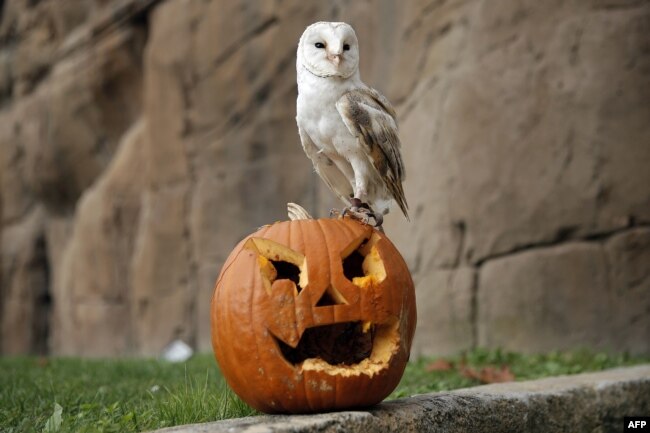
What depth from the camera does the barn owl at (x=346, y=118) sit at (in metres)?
3.25

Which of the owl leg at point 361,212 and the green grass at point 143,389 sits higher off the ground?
the owl leg at point 361,212

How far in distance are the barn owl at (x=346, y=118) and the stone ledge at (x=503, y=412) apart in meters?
0.80

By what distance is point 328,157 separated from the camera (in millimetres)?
3541

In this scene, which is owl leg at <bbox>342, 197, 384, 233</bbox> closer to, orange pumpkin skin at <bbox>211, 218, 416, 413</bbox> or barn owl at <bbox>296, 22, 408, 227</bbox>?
barn owl at <bbox>296, 22, 408, 227</bbox>

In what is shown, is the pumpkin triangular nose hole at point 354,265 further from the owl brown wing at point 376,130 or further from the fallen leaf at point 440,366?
the fallen leaf at point 440,366

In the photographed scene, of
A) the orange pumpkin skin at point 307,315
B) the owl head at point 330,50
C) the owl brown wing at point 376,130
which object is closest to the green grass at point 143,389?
the orange pumpkin skin at point 307,315

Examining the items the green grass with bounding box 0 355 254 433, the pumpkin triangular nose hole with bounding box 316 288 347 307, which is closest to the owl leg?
the pumpkin triangular nose hole with bounding box 316 288 347 307

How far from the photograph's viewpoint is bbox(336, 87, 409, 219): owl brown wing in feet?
10.7

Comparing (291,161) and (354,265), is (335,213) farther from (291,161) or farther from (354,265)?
(291,161)

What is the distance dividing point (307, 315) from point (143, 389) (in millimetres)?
1869

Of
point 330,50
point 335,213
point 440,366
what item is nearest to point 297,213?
point 335,213

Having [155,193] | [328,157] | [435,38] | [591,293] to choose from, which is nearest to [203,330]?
[155,193]

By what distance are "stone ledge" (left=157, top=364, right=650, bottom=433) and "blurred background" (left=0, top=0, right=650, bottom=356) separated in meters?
1.81

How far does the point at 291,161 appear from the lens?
1080cm
